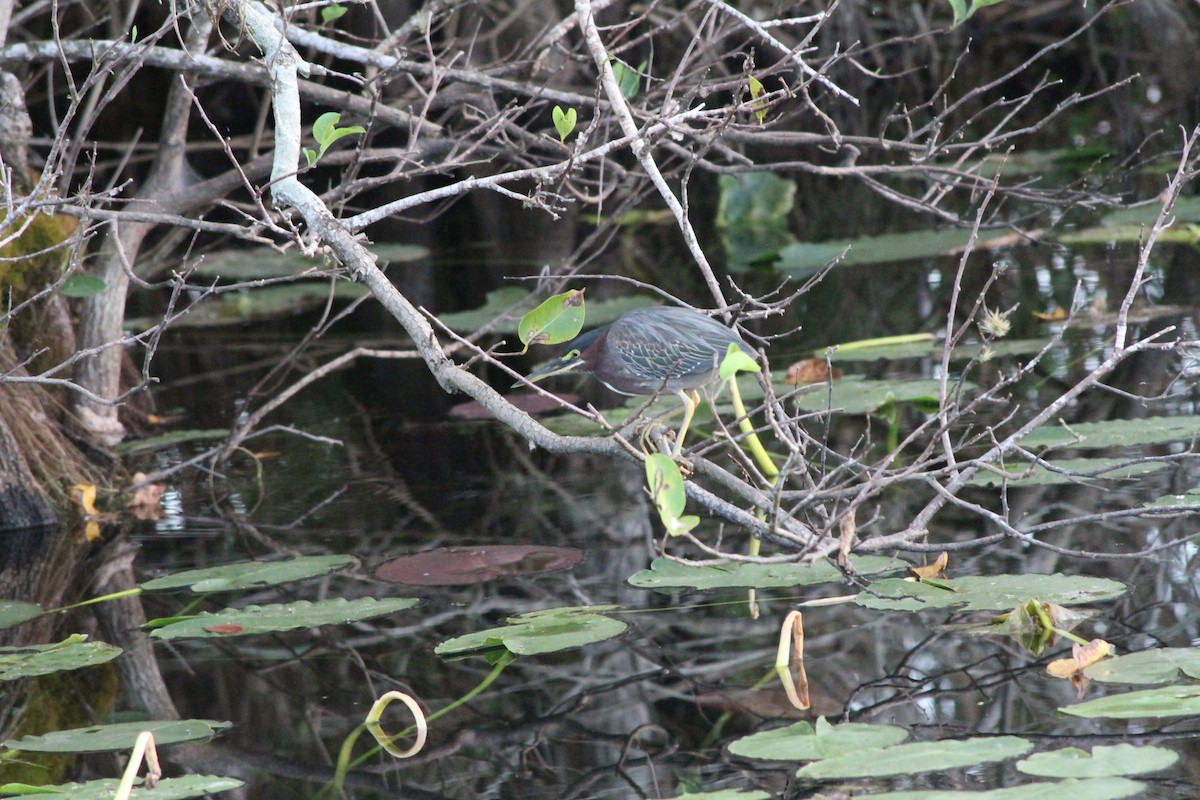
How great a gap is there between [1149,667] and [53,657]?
2.20 metres

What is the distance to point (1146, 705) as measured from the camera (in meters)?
2.31

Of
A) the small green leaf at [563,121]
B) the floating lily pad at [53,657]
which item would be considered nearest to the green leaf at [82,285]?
the floating lily pad at [53,657]

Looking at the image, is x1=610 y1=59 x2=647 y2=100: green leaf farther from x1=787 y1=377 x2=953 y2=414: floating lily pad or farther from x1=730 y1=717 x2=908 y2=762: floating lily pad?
x1=730 y1=717 x2=908 y2=762: floating lily pad

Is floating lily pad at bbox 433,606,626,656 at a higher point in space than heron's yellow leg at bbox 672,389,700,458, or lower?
lower

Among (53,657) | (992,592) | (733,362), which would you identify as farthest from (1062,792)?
(53,657)

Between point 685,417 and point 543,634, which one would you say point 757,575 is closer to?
point 685,417

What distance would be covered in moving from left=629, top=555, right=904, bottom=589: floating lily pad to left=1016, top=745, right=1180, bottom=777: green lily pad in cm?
100

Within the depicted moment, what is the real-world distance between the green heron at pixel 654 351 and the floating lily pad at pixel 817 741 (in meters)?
0.79

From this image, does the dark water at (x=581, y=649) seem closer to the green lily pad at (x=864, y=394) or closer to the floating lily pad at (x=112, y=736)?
the floating lily pad at (x=112, y=736)

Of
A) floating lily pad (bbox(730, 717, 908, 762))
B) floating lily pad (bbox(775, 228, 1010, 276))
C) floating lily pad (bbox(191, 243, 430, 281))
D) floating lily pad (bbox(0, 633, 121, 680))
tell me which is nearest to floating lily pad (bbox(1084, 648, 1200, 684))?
floating lily pad (bbox(730, 717, 908, 762))

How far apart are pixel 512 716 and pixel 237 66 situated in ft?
7.47

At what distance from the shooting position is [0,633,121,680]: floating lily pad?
9.88 ft

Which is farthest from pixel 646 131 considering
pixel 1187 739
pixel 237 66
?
pixel 237 66

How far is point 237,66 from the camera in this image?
13.7ft
